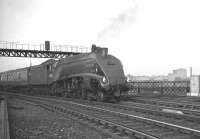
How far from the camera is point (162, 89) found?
23.3 metres

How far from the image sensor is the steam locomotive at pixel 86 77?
1538cm

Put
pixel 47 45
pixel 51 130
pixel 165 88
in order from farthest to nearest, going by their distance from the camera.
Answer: pixel 47 45 < pixel 165 88 < pixel 51 130

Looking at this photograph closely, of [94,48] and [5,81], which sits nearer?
[94,48]

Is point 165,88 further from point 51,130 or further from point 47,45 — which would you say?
point 47,45

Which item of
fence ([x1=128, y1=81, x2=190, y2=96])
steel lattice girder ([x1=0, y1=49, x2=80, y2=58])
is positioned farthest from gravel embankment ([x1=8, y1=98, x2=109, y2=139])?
steel lattice girder ([x1=0, y1=49, x2=80, y2=58])

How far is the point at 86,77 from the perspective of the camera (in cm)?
1658

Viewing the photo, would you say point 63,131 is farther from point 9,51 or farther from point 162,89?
point 9,51

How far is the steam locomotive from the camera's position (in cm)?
1538

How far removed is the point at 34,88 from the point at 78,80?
12.2m

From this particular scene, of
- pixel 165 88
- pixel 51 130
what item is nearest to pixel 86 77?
pixel 51 130

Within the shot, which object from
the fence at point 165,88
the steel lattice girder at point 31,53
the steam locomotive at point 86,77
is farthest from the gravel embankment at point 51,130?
the steel lattice girder at point 31,53

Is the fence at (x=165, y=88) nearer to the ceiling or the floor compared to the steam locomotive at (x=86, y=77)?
nearer to the floor

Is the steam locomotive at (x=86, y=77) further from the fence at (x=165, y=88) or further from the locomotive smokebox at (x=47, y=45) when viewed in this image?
the locomotive smokebox at (x=47, y=45)

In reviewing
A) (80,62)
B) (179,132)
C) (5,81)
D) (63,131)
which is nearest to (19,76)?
(5,81)
